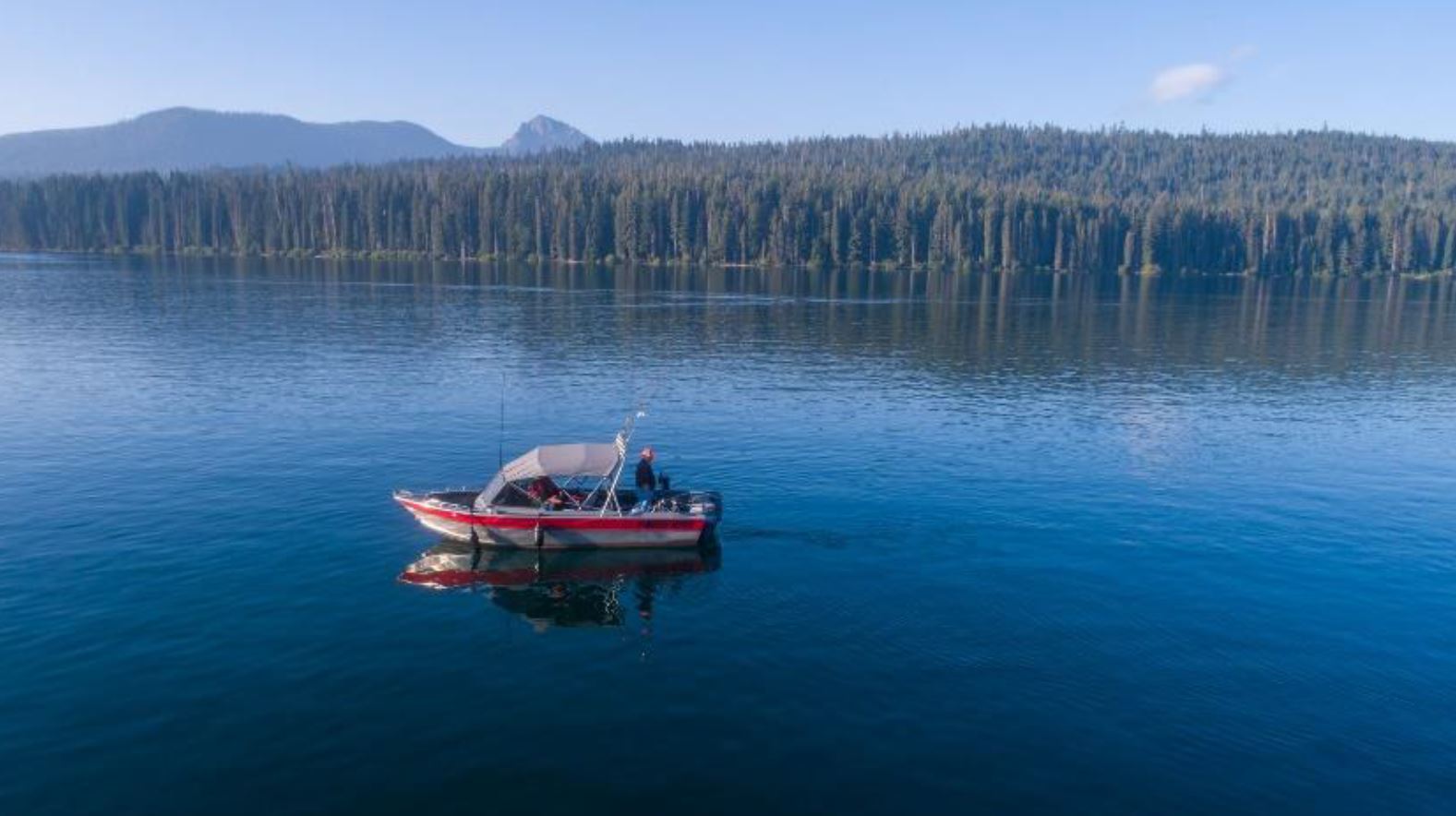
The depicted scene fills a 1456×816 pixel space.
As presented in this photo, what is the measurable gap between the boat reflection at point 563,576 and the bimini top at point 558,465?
2549 millimetres

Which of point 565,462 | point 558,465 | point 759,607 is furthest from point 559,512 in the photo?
point 759,607

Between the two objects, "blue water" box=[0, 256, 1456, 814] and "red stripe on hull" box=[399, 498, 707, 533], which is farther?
"red stripe on hull" box=[399, 498, 707, 533]

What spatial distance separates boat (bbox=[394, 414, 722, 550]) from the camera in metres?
37.0

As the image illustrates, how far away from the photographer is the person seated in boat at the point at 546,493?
37.8m

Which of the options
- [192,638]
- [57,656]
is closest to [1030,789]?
[192,638]

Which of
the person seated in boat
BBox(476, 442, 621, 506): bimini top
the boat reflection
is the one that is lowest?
the boat reflection

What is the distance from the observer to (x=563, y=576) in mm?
35812

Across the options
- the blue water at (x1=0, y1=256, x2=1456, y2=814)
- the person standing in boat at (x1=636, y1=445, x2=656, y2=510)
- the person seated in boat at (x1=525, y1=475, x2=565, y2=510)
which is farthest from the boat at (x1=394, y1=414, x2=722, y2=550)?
the blue water at (x1=0, y1=256, x2=1456, y2=814)

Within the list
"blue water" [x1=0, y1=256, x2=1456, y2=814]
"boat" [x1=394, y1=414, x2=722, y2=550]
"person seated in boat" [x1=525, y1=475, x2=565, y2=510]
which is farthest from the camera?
"person seated in boat" [x1=525, y1=475, x2=565, y2=510]

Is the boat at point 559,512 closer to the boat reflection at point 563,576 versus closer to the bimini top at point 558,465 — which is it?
the bimini top at point 558,465

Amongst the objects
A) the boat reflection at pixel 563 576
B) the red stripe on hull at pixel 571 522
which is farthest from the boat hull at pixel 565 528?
the boat reflection at pixel 563 576

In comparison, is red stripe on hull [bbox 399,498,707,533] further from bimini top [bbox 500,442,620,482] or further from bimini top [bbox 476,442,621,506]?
bimini top [bbox 500,442,620,482]

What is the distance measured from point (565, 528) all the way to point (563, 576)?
2.25m

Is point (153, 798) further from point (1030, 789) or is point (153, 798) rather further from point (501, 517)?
point (1030, 789)
